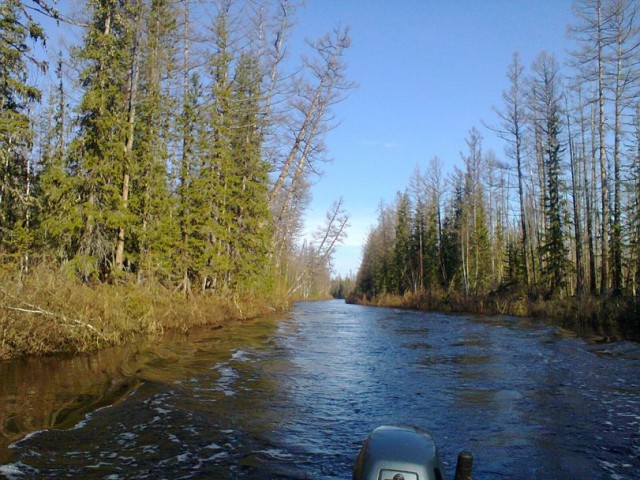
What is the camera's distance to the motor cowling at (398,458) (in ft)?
8.64

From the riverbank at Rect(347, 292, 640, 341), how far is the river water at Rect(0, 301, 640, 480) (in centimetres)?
561

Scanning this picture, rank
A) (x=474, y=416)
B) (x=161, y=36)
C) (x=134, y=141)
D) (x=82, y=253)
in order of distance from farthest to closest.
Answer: (x=161, y=36) < (x=134, y=141) < (x=82, y=253) < (x=474, y=416)

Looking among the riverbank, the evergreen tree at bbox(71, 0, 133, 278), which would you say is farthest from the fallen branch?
the riverbank

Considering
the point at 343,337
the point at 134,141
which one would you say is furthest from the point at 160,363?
the point at 134,141

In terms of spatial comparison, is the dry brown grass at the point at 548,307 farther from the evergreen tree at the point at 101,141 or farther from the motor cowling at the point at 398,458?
the evergreen tree at the point at 101,141

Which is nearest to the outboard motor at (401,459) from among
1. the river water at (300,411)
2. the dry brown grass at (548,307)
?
the river water at (300,411)

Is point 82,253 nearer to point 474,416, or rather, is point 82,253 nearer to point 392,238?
point 474,416

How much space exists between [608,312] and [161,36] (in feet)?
65.9

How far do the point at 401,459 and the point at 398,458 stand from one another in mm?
19

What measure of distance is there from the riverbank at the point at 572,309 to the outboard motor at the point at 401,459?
1276 centimetres

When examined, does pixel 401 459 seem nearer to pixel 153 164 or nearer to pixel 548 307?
pixel 153 164

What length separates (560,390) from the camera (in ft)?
24.1

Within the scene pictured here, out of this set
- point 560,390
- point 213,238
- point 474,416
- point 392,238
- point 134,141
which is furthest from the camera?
point 392,238

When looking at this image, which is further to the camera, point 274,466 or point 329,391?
point 329,391
